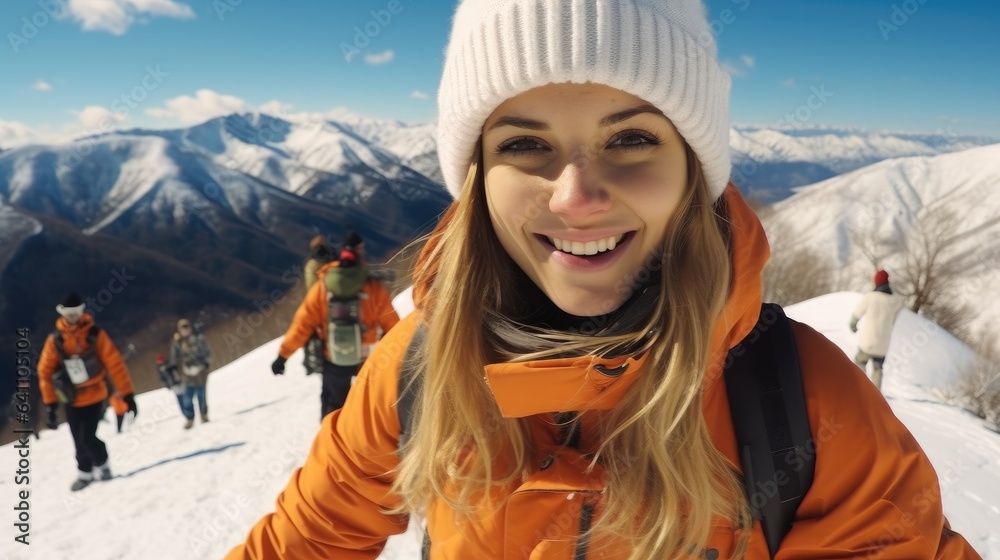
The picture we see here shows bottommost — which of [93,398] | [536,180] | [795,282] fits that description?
[795,282]

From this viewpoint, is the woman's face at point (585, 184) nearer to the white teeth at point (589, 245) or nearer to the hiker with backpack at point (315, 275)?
the white teeth at point (589, 245)

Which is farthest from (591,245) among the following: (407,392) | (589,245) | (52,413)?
(52,413)

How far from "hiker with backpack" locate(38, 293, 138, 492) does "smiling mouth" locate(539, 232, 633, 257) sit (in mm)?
5779

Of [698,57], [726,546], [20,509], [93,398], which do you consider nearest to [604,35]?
[698,57]

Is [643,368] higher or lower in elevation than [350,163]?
lower

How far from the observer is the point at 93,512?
17.2ft

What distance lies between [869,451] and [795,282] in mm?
26914

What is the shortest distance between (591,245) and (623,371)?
0.27 metres

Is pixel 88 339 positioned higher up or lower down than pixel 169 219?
lower down

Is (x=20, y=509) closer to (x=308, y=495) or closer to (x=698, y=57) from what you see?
(x=308, y=495)

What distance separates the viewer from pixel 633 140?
3.66 feet

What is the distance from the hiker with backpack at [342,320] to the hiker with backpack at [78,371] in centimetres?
187

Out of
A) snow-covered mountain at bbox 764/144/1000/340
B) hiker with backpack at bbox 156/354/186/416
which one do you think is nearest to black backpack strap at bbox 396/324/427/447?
hiker with backpack at bbox 156/354/186/416

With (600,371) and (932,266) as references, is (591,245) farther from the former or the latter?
(932,266)
